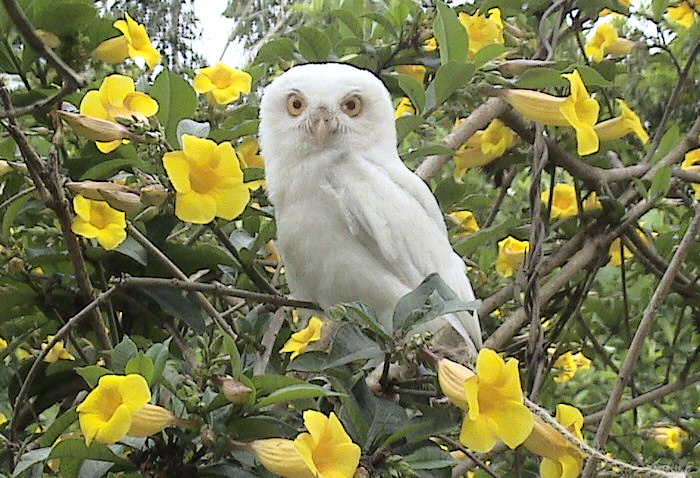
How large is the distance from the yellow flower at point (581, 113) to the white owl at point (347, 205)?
30cm

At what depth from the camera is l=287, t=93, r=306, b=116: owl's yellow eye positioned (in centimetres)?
138

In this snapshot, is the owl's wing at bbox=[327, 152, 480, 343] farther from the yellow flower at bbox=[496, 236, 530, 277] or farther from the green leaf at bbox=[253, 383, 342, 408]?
the green leaf at bbox=[253, 383, 342, 408]

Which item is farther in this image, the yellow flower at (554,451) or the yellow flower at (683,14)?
the yellow flower at (683,14)

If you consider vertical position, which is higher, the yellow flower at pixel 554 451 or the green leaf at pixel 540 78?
the green leaf at pixel 540 78

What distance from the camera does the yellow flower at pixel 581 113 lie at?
110 cm

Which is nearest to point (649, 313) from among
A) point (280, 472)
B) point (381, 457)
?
point (381, 457)

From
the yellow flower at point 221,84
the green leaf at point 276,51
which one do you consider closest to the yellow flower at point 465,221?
the green leaf at point 276,51

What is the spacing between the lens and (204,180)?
0.88m

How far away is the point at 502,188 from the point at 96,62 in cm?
83

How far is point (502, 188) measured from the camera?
1648mm

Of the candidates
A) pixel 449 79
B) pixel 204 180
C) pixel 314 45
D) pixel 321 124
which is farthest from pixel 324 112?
pixel 204 180

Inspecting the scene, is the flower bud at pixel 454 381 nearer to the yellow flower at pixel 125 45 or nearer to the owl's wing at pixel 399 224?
the owl's wing at pixel 399 224

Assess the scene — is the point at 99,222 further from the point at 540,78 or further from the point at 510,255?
the point at 510,255

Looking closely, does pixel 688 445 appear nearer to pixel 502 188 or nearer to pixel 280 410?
pixel 502 188
